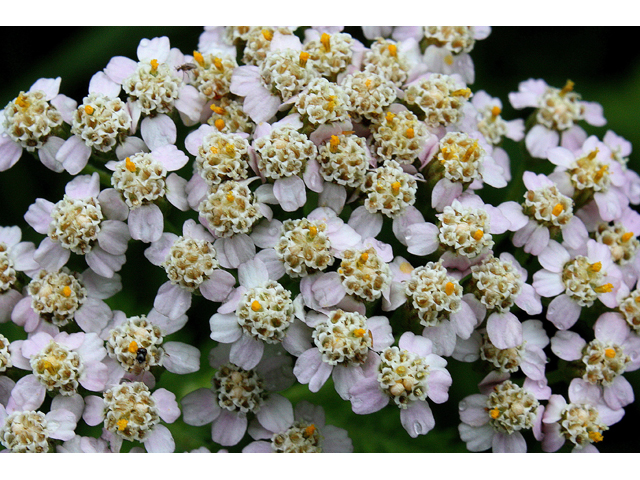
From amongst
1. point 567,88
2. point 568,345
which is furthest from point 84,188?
point 567,88

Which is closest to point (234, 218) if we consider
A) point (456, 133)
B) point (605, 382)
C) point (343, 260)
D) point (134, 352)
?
point (343, 260)

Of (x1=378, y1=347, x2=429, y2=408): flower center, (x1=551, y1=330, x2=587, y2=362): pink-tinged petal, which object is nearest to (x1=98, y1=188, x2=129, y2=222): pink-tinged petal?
(x1=378, y1=347, x2=429, y2=408): flower center

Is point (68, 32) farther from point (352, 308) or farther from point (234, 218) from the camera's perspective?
point (352, 308)

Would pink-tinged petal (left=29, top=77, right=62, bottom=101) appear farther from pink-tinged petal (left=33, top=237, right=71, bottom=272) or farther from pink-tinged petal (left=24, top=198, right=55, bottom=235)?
pink-tinged petal (left=33, top=237, right=71, bottom=272)

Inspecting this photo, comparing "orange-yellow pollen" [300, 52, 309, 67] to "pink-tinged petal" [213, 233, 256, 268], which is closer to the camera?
"pink-tinged petal" [213, 233, 256, 268]

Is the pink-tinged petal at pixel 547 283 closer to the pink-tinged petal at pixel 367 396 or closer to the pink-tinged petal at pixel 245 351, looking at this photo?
the pink-tinged petal at pixel 367 396

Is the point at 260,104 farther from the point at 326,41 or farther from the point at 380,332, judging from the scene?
the point at 380,332
